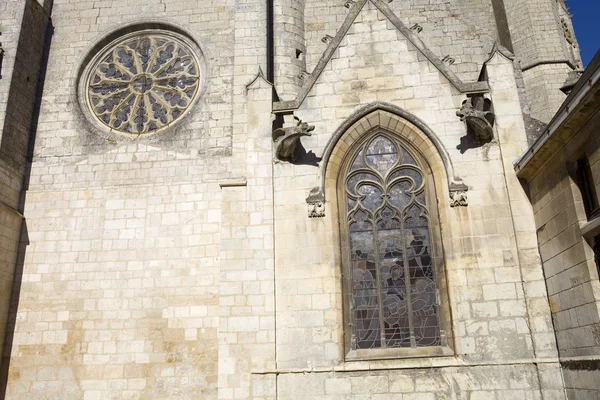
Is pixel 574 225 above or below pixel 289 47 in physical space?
below

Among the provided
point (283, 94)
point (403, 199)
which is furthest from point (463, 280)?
point (283, 94)

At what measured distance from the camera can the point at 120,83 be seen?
11750mm

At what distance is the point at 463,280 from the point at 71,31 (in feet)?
32.0

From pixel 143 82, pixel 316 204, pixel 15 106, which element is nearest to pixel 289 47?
pixel 143 82

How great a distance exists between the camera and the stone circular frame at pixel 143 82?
37.2 ft

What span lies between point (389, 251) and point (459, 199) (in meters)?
1.34

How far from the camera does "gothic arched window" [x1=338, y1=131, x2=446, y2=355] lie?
8.23 metres

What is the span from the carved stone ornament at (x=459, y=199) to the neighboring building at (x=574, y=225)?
1014mm

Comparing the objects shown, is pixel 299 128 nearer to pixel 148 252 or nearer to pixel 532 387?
pixel 148 252

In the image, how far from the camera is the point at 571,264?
702 cm

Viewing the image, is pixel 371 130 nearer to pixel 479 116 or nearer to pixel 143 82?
pixel 479 116

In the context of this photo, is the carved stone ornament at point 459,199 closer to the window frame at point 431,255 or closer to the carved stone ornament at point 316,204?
the window frame at point 431,255

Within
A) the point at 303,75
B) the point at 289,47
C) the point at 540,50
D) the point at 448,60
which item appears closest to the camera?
the point at 448,60

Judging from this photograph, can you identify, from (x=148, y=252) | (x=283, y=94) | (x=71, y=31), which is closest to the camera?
(x=148, y=252)
